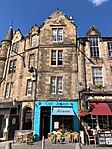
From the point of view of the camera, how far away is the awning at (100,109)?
550 inches

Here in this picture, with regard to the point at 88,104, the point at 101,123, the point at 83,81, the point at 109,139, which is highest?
the point at 83,81

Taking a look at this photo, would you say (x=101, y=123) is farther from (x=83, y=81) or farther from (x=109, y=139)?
(x=83, y=81)

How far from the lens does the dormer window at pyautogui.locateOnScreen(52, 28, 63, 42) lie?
741 inches

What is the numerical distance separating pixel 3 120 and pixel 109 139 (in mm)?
11369

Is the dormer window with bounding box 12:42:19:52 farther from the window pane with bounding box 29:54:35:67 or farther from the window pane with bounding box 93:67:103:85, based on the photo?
the window pane with bounding box 93:67:103:85

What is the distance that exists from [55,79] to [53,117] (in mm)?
4068

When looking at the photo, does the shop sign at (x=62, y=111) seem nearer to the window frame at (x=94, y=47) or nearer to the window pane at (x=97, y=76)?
the window pane at (x=97, y=76)

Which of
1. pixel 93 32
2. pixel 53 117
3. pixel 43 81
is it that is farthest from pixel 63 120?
pixel 93 32

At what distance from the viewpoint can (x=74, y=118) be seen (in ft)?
49.8

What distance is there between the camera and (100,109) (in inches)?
569

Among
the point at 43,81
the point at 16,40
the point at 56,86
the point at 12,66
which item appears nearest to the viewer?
the point at 56,86

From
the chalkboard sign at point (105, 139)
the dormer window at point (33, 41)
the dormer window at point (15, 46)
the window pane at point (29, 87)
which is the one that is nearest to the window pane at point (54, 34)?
the dormer window at point (33, 41)

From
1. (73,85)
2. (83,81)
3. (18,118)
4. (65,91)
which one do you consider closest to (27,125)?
(18,118)

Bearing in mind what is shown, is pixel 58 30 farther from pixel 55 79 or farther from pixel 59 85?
pixel 59 85
